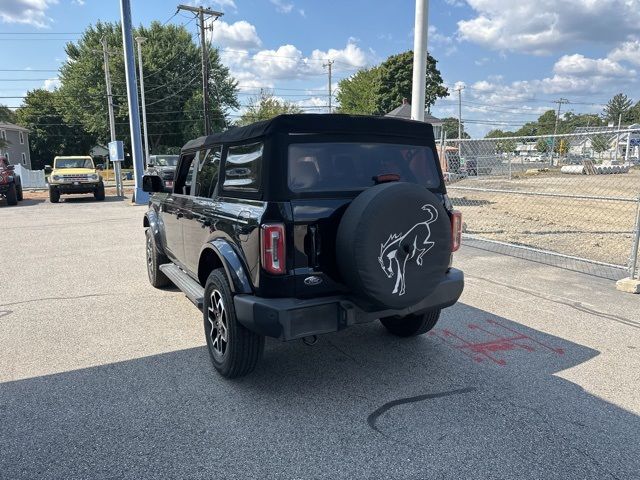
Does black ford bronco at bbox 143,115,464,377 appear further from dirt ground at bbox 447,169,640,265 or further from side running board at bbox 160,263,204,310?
dirt ground at bbox 447,169,640,265

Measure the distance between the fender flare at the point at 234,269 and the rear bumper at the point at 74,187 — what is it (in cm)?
1835

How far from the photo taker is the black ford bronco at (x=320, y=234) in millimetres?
3156

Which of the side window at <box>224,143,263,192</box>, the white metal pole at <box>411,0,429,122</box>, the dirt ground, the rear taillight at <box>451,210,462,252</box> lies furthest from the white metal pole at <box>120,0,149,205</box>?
the rear taillight at <box>451,210,462,252</box>

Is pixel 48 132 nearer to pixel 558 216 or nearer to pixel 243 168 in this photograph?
pixel 558 216

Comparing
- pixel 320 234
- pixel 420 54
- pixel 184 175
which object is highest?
pixel 420 54

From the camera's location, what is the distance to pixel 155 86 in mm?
47312

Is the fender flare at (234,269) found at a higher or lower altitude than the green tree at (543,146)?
lower

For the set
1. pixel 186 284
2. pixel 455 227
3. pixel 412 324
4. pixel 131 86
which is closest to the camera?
pixel 455 227

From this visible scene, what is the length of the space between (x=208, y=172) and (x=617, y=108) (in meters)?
153

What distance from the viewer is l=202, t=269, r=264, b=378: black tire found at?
3.48 meters

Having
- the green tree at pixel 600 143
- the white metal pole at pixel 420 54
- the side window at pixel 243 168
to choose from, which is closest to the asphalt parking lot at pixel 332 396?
the side window at pixel 243 168

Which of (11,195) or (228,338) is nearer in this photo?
(228,338)

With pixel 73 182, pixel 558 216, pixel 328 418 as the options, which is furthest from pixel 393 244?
pixel 73 182

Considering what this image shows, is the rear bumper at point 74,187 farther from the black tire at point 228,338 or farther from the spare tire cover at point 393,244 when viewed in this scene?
the spare tire cover at point 393,244
